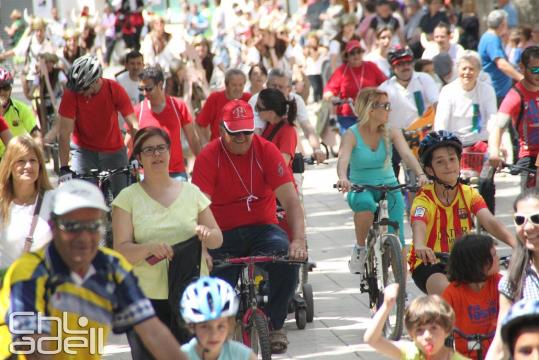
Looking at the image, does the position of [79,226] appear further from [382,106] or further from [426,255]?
[382,106]

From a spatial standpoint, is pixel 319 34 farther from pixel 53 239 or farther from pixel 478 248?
pixel 53 239

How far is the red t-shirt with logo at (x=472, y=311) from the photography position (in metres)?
6.61

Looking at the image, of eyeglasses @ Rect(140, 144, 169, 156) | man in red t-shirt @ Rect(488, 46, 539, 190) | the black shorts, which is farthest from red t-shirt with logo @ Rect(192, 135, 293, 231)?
man in red t-shirt @ Rect(488, 46, 539, 190)

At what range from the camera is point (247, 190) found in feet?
27.5

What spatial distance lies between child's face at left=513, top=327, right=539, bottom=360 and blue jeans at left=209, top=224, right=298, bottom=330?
4.44 metres

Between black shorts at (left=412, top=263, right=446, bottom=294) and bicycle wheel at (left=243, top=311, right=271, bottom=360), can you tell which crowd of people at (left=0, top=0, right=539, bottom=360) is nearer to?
black shorts at (left=412, top=263, right=446, bottom=294)

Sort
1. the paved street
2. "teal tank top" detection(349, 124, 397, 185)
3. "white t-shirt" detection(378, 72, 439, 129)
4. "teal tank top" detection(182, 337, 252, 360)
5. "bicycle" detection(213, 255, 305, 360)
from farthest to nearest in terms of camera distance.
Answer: "white t-shirt" detection(378, 72, 439, 129), "teal tank top" detection(349, 124, 397, 185), the paved street, "bicycle" detection(213, 255, 305, 360), "teal tank top" detection(182, 337, 252, 360)

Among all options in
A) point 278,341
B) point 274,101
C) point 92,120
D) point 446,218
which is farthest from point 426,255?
point 92,120

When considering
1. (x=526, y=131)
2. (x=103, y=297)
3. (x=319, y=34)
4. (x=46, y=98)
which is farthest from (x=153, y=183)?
(x=319, y=34)

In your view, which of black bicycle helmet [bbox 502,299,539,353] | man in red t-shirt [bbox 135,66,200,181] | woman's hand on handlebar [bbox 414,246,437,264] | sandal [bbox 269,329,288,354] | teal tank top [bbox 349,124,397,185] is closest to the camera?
black bicycle helmet [bbox 502,299,539,353]

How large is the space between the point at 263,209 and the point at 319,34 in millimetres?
20393

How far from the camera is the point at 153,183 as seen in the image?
24.6 ft

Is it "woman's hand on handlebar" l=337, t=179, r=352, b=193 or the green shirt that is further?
the green shirt

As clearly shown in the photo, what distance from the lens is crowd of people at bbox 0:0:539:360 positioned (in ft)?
15.3
